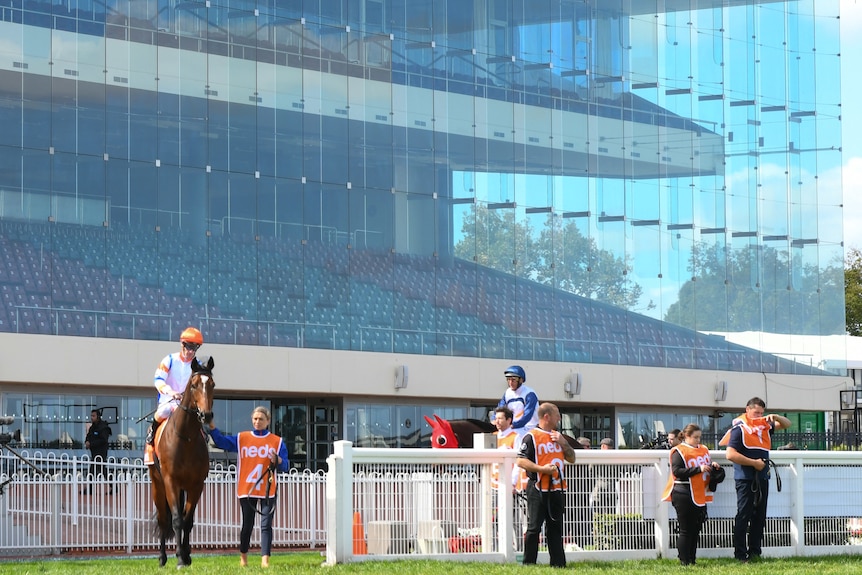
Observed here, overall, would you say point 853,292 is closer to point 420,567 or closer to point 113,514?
point 113,514

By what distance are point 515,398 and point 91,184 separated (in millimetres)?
14640

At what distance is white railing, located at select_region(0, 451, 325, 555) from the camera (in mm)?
18297

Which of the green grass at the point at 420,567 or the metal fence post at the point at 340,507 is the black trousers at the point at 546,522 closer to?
the green grass at the point at 420,567

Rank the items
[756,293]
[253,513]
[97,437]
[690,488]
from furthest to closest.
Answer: [756,293] → [97,437] → [690,488] → [253,513]

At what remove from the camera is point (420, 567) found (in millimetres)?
13953

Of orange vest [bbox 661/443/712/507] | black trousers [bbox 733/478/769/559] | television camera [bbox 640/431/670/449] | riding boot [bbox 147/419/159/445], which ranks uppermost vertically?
riding boot [bbox 147/419/159/445]

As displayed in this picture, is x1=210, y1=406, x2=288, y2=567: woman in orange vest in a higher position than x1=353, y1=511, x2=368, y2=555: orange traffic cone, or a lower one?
higher

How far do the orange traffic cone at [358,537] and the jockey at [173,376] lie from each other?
2.14 m

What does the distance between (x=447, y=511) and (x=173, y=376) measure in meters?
3.17

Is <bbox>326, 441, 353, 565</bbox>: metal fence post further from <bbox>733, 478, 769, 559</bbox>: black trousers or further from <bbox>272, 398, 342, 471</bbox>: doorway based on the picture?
<bbox>272, 398, 342, 471</bbox>: doorway

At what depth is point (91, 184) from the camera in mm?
29078

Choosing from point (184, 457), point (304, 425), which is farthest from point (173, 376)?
point (304, 425)

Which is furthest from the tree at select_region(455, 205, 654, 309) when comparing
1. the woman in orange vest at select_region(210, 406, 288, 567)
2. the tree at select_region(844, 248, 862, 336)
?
the tree at select_region(844, 248, 862, 336)

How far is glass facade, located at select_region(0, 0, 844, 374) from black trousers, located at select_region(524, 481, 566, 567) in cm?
1548
